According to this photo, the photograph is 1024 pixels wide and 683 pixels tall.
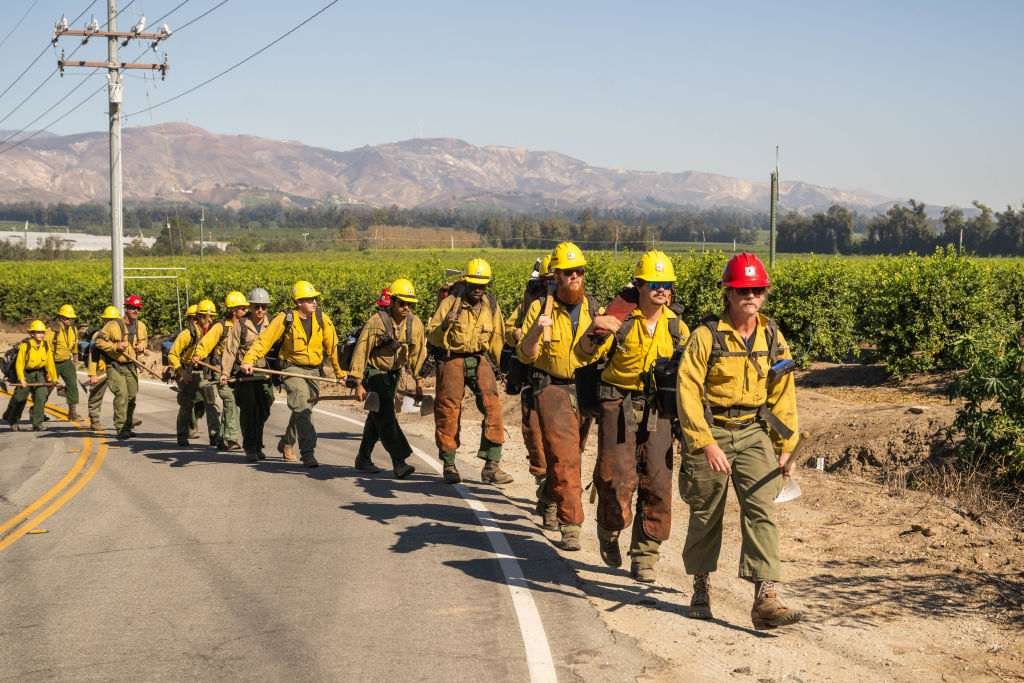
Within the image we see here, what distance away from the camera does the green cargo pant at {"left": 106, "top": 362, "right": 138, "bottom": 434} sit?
61.3ft

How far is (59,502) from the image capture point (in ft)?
42.2

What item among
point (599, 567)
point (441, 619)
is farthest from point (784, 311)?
point (441, 619)

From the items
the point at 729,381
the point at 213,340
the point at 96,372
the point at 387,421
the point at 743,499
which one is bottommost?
the point at 96,372

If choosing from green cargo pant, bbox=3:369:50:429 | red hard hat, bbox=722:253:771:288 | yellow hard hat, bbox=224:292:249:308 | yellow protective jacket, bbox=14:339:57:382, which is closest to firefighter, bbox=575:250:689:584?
red hard hat, bbox=722:253:771:288

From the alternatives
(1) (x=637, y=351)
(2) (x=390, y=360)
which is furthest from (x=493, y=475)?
(1) (x=637, y=351)

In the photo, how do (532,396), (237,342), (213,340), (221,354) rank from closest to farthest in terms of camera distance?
(532,396), (237,342), (213,340), (221,354)

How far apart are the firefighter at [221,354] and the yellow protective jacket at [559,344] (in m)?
7.19

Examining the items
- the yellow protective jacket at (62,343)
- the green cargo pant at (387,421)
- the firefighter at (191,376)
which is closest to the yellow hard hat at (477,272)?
the green cargo pant at (387,421)

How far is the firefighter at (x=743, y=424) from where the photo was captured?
7.58 metres

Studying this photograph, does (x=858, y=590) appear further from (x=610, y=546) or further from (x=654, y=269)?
(x=654, y=269)

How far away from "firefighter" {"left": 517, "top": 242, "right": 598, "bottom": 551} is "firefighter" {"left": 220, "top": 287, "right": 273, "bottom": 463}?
6385 millimetres

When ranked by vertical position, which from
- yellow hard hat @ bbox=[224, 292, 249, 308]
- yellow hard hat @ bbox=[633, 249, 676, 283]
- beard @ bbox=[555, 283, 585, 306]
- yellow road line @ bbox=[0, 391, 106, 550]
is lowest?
yellow road line @ bbox=[0, 391, 106, 550]

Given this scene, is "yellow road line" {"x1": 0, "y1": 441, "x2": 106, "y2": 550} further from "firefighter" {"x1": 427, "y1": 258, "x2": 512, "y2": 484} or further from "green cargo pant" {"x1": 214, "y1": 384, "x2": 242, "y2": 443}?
"firefighter" {"x1": 427, "y1": 258, "x2": 512, "y2": 484}

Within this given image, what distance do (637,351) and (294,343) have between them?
6.82 metres
